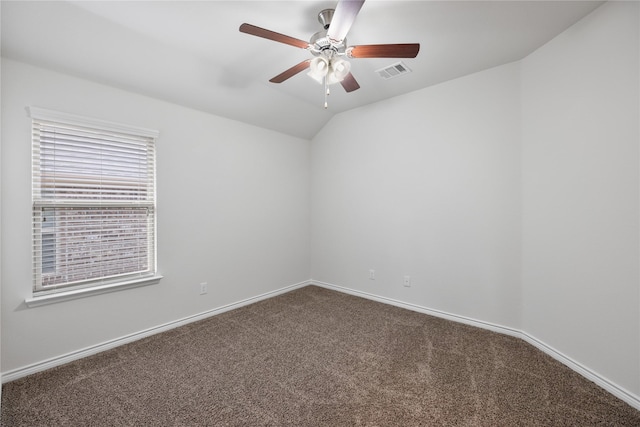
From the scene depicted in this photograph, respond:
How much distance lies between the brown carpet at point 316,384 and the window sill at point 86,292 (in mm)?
522

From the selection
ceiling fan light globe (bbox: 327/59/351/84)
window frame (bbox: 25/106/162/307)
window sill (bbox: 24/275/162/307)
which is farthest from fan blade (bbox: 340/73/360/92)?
window sill (bbox: 24/275/162/307)

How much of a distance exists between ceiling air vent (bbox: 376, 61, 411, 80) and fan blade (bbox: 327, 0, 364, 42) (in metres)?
1.09

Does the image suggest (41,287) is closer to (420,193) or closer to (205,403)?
(205,403)

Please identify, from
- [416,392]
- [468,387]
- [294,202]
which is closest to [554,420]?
[468,387]

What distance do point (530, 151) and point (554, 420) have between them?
2.05m

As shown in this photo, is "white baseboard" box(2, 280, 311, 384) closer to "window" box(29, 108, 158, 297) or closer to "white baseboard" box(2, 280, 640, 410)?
"white baseboard" box(2, 280, 640, 410)

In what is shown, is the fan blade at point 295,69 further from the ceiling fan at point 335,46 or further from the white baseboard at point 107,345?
the white baseboard at point 107,345

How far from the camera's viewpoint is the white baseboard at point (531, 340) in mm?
A: 1748

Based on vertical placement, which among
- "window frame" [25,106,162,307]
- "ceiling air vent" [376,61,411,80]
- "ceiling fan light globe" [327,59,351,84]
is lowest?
"window frame" [25,106,162,307]

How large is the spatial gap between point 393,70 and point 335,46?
110cm

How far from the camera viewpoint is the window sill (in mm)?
2031

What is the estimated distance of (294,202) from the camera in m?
4.11

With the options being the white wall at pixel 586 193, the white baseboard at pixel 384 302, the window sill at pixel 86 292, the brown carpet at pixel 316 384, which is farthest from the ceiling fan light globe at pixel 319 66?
the white baseboard at pixel 384 302

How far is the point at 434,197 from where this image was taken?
10.1ft
